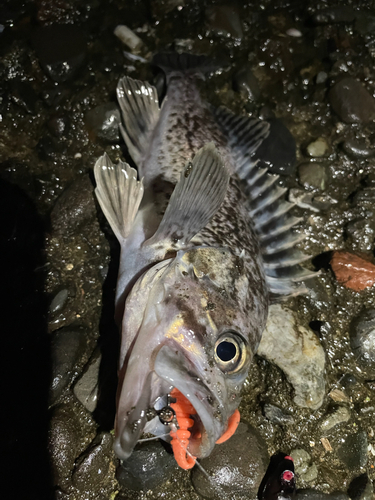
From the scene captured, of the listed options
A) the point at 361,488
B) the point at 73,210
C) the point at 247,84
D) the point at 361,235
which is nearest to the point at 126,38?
the point at 247,84

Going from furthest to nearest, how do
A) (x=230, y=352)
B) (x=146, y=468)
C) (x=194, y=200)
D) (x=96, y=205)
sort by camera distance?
(x=96, y=205), (x=146, y=468), (x=194, y=200), (x=230, y=352)

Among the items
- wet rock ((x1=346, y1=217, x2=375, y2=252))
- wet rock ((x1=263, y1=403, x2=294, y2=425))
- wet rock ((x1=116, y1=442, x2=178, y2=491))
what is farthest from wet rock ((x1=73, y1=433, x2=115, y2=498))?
wet rock ((x1=346, y1=217, x2=375, y2=252))

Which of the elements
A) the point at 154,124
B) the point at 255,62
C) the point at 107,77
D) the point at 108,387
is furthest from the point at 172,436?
the point at 255,62

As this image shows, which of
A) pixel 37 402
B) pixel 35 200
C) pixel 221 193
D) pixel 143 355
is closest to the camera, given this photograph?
pixel 143 355

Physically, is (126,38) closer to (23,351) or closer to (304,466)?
(23,351)

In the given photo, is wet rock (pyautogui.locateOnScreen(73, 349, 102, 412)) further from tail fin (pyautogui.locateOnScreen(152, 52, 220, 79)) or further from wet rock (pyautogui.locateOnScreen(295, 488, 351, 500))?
tail fin (pyautogui.locateOnScreen(152, 52, 220, 79))

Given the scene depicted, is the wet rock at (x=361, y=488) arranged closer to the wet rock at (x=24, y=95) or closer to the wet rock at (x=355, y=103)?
the wet rock at (x=355, y=103)

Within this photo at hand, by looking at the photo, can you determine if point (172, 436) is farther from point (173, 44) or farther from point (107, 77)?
point (173, 44)
